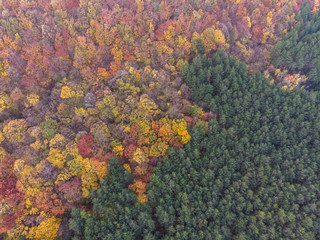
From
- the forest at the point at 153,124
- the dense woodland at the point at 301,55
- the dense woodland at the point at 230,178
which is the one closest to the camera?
the dense woodland at the point at 230,178

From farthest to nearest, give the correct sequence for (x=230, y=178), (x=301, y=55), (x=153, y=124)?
1. (x=301, y=55)
2. (x=153, y=124)
3. (x=230, y=178)

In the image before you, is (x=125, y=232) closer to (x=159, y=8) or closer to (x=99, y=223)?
(x=99, y=223)

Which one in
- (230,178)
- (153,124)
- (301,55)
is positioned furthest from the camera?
(301,55)

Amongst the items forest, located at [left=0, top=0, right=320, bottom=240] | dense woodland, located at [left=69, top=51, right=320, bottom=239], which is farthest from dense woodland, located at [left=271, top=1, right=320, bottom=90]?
dense woodland, located at [left=69, top=51, right=320, bottom=239]

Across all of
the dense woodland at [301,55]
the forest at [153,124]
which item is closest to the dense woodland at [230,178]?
the forest at [153,124]

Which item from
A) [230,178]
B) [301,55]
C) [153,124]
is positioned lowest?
[230,178]

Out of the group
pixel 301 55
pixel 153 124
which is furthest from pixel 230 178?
pixel 301 55

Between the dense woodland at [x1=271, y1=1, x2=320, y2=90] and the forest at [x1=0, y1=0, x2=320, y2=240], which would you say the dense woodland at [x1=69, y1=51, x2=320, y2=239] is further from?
the dense woodland at [x1=271, y1=1, x2=320, y2=90]

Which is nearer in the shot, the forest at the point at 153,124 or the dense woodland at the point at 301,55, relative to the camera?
the forest at the point at 153,124

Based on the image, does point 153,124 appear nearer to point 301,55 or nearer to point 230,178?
point 230,178

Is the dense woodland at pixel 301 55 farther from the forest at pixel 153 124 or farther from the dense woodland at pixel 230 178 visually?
the dense woodland at pixel 230 178
